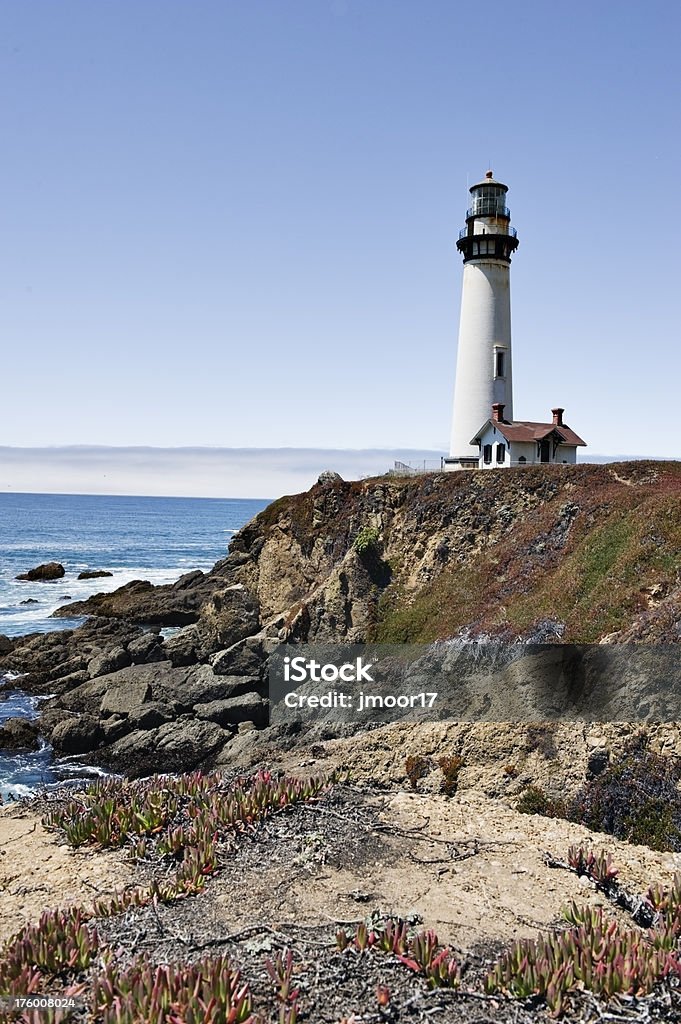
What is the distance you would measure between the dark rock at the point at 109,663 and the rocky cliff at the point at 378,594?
73mm

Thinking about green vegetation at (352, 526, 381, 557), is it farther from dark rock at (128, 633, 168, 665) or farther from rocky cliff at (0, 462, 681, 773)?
dark rock at (128, 633, 168, 665)

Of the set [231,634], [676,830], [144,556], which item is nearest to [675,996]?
[676,830]

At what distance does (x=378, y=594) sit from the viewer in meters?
30.8

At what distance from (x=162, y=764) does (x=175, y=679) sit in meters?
6.17

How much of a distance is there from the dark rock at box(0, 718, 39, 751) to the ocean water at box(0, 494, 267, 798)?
22.3 inches

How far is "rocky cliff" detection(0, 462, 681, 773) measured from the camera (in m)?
20.5

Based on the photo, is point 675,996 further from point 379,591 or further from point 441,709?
point 379,591

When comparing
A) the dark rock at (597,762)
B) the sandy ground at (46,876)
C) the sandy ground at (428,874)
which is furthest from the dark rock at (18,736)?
the dark rock at (597,762)

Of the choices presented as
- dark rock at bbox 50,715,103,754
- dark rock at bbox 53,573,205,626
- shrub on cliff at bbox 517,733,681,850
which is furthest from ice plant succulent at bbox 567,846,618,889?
dark rock at bbox 53,573,205,626

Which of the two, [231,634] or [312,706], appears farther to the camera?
[231,634]

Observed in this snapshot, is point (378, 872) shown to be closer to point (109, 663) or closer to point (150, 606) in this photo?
point (109, 663)

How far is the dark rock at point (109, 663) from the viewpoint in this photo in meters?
30.7

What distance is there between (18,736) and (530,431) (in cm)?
2541

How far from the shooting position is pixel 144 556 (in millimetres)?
85938
